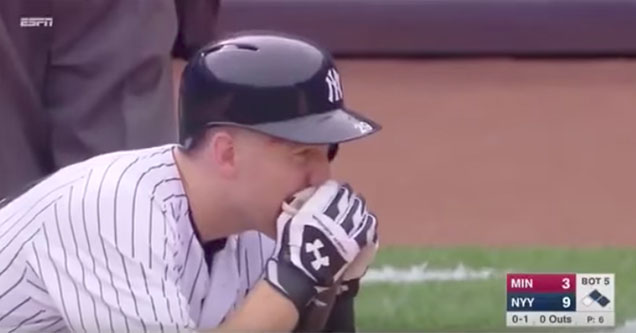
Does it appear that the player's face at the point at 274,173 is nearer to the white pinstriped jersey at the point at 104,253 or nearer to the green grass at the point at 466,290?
the white pinstriped jersey at the point at 104,253

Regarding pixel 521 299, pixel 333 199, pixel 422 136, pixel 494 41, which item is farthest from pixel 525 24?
pixel 333 199

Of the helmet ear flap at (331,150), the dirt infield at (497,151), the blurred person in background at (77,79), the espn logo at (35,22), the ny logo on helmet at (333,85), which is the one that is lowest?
the dirt infield at (497,151)

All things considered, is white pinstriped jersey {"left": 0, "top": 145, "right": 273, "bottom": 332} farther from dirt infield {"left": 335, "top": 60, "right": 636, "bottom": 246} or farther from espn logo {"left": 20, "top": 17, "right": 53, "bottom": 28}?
dirt infield {"left": 335, "top": 60, "right": 636, "bottom": 246}

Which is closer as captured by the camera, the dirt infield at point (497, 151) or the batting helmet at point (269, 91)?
the batting helmet at point (269, 91)

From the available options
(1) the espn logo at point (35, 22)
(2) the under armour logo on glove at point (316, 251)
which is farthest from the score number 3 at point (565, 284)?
(1) the espn logo at point (35, 22)

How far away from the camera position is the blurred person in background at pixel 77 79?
380cm

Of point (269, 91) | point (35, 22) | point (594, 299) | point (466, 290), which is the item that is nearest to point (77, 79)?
point (35, 22)

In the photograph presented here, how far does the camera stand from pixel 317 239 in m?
2.26

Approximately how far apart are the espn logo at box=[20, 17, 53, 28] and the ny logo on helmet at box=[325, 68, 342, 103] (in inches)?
61.0

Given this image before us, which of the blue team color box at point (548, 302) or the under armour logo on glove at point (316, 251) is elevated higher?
the under armour logo on glove at point (316, 251)

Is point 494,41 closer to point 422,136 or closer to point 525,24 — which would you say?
point 525,24

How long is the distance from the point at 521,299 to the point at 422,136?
4180mm

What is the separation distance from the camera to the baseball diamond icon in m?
2.73

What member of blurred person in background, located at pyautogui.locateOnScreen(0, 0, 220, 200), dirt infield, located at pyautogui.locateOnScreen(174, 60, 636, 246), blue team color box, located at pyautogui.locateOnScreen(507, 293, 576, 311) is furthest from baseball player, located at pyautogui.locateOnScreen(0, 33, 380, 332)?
dirt infield, located at pyautogui.locateOnScreen(174, 60, 636, 246)
